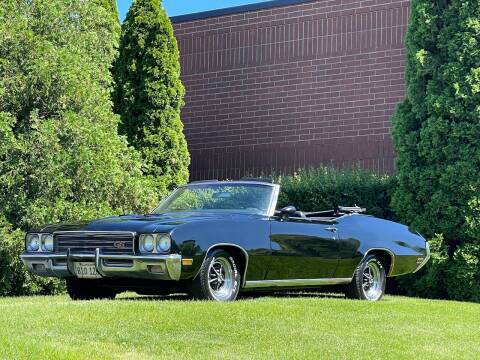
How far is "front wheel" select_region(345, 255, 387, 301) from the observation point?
538 inches

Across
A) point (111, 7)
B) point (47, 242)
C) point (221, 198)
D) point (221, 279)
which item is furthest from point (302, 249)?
point (111, 7)

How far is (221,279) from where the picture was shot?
1173cm

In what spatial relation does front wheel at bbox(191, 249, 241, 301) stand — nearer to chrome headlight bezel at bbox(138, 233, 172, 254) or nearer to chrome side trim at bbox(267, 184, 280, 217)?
chrome headlight bezel at bbox(138, 233, 172, 254)

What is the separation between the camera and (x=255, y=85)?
81.5ft

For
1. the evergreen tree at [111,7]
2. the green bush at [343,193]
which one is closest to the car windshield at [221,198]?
the green bush at [343,193]

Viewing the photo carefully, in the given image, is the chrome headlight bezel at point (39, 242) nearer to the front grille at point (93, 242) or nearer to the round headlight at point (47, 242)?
the round headlight at point (47, 242)

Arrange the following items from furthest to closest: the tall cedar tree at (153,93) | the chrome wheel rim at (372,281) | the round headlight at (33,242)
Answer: the tall cedar tree at (153,93), the chrome wheel rim at (372,281), the round headlight at (33,242)

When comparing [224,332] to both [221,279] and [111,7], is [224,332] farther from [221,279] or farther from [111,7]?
[111,7]

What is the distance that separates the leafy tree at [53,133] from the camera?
614 inches

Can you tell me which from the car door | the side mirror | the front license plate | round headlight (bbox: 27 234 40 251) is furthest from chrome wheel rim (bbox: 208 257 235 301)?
round headlight (bbox: 27 234 40 251)

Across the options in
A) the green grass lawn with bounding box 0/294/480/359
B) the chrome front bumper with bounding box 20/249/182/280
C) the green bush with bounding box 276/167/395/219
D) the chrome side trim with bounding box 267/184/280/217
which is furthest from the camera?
the green bush with bounding box 276/167/395/219

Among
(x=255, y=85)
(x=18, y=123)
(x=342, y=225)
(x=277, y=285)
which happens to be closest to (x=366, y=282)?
(x=342, y=225)

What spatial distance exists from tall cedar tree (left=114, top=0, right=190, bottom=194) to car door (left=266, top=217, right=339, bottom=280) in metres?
8.36

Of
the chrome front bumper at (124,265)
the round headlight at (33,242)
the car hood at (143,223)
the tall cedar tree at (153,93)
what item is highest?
the tall cedar tree at (153,93)
